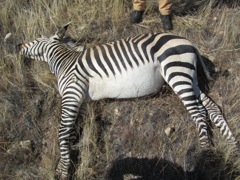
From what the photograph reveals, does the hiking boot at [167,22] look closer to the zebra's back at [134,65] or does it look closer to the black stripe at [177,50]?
the zebra's back at [134,65]

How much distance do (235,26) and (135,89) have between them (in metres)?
1.94

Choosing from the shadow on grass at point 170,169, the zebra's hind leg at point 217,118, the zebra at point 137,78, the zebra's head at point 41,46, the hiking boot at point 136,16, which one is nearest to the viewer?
the shadow on grass at point 170,169

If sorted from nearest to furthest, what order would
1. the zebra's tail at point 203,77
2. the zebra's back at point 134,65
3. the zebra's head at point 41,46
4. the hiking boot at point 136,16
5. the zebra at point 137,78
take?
the zebra at point 137,78 → the zebra's back at point 134,65 → the zebra's tail at point 203,77 → the zebra's head at point 41,46 → the hiking boot at point 136,16

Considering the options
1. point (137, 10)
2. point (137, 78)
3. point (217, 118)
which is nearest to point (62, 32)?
point (137, 10)

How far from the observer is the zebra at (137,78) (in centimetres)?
396

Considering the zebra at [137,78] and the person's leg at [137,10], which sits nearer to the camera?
the zebra at [137,78]

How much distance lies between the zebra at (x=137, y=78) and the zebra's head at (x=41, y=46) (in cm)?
69

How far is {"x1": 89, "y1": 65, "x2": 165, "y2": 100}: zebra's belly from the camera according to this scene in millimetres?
4074

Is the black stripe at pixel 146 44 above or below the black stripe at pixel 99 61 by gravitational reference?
above

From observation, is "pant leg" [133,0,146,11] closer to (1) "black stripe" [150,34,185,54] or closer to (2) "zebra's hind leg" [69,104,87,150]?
(1) "black stripe" [150,34,185,54]

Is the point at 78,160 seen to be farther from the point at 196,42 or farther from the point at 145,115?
the point at 196,42

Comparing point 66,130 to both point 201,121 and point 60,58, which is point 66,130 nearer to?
point 60,58

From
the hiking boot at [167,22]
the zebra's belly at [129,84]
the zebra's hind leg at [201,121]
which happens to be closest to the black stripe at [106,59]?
the zebra's belly at [129,84]

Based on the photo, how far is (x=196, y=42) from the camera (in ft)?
16.1
